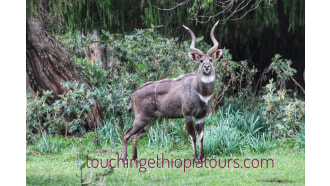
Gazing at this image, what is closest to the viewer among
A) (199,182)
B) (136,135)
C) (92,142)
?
(199,182)

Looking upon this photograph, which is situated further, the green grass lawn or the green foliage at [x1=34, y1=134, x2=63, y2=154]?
the green foliage at [x1=34, y1=134, x2=63, y2=154]

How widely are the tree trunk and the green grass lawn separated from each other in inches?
53.7

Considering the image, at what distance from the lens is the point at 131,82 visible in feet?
31.1

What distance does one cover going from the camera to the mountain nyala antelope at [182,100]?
724 centimetres

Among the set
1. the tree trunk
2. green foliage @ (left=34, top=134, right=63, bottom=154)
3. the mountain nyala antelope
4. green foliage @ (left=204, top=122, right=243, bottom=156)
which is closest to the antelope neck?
the mountain nyala antelope

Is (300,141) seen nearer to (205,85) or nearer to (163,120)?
(205,85)

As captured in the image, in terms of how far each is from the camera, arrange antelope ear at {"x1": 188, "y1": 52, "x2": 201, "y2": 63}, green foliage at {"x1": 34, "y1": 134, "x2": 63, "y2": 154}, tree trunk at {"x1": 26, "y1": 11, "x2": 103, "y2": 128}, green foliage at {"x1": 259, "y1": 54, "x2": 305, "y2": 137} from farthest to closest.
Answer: tree trunk at {"x1": 26, "y1": 11, "x2": 103, "y2": 128} → green foliage at {"x1": 259, "y1": 54, "x2": 305, "y2": 137} → green foliage at {"x1": 34, "y1": 134, "x2": 63, "y2": 154} → antelope ear at {"x1": 188, "y1": 52, "x2": 201, "y2": 63}

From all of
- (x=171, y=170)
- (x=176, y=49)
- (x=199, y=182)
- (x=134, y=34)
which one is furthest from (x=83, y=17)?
(x=199, y=182)

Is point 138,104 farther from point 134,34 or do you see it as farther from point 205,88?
point 134,34

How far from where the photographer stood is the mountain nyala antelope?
7.24m

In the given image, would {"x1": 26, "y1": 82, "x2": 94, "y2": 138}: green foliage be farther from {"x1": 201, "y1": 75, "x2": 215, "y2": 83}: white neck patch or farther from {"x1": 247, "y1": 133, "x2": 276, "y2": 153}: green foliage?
{"x1": 247, "y1": 133, "x2": 276, "y2": 153}: green foliage

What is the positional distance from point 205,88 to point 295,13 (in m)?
3.30

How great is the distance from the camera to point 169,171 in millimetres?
6711

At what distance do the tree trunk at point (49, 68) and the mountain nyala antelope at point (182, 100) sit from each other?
203 centimetres
